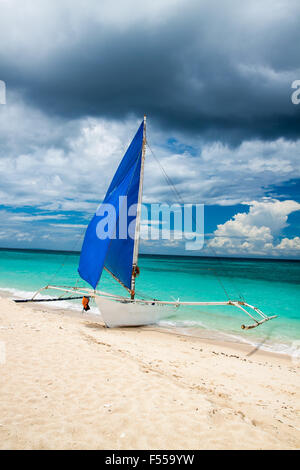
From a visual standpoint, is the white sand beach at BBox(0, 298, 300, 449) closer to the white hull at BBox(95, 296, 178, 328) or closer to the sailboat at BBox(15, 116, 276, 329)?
the white hull at BBox(95, 296, 178, 328)

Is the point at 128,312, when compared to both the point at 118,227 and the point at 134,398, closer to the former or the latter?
the point at 118,227

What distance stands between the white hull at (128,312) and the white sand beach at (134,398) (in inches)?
109

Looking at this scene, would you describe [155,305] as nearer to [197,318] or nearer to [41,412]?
[197,318]

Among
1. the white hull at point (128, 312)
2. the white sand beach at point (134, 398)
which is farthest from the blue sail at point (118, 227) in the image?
the white sand beach at point (134, 398)

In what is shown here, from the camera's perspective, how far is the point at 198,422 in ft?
13.9

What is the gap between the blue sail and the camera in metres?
Result: 12.5

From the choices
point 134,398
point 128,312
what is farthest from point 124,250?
point 134,398

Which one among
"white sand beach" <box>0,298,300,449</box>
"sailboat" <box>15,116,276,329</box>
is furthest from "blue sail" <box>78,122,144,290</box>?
"white sand beach" <box>0,298,300,449</box>

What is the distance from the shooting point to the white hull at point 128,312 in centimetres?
1195

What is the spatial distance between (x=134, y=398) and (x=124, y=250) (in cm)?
886

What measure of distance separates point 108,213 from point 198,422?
34.4 ft

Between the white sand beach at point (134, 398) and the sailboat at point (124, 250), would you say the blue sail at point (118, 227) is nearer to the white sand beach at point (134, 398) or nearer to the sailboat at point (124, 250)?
the sailboat at point (124, 250)

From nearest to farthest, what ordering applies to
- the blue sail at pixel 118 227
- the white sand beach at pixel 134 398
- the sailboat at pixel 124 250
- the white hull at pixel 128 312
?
1. the white sand beach at pixel 134 398
2. the white hull at pixel 128 312
3. the sailboat at pixel 124 250
4. the blue sail at pixel 118 227

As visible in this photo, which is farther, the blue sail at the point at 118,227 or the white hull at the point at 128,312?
the blue sail at the point at 118,227
